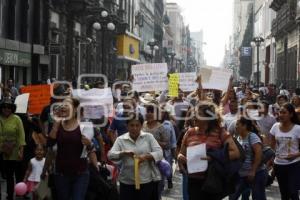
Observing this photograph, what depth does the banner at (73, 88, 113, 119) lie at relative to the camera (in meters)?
10.6

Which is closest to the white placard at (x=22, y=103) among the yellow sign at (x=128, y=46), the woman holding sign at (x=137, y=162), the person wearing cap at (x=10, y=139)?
the person wearing cap at (x=10, y=139)

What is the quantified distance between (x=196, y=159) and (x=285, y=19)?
1591 inches

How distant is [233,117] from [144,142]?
313 cm

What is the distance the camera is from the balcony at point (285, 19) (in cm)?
4109

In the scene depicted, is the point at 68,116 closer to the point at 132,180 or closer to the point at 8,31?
the point at 132,180

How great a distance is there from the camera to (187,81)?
17281mm

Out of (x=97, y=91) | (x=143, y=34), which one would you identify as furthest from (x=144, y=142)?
(x=143, y=34)

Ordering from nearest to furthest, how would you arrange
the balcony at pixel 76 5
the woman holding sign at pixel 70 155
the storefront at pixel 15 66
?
1. the woman holding sign at pixel 70 155
2. the storefront at pixel 15 66
3. the balcony at pixel 76 5

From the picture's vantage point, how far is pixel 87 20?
4025cm

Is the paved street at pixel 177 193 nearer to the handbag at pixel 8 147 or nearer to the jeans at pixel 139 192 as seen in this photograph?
the handbag at pixel 8 147

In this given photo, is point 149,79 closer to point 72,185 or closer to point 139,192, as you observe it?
point 72,185

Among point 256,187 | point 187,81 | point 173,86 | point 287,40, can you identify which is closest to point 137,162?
point 256,187

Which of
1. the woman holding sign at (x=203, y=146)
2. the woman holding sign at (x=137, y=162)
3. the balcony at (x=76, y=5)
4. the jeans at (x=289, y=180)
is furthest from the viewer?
the balcony at (x=76, y=5)

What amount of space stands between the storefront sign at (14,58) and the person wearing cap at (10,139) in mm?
15434
